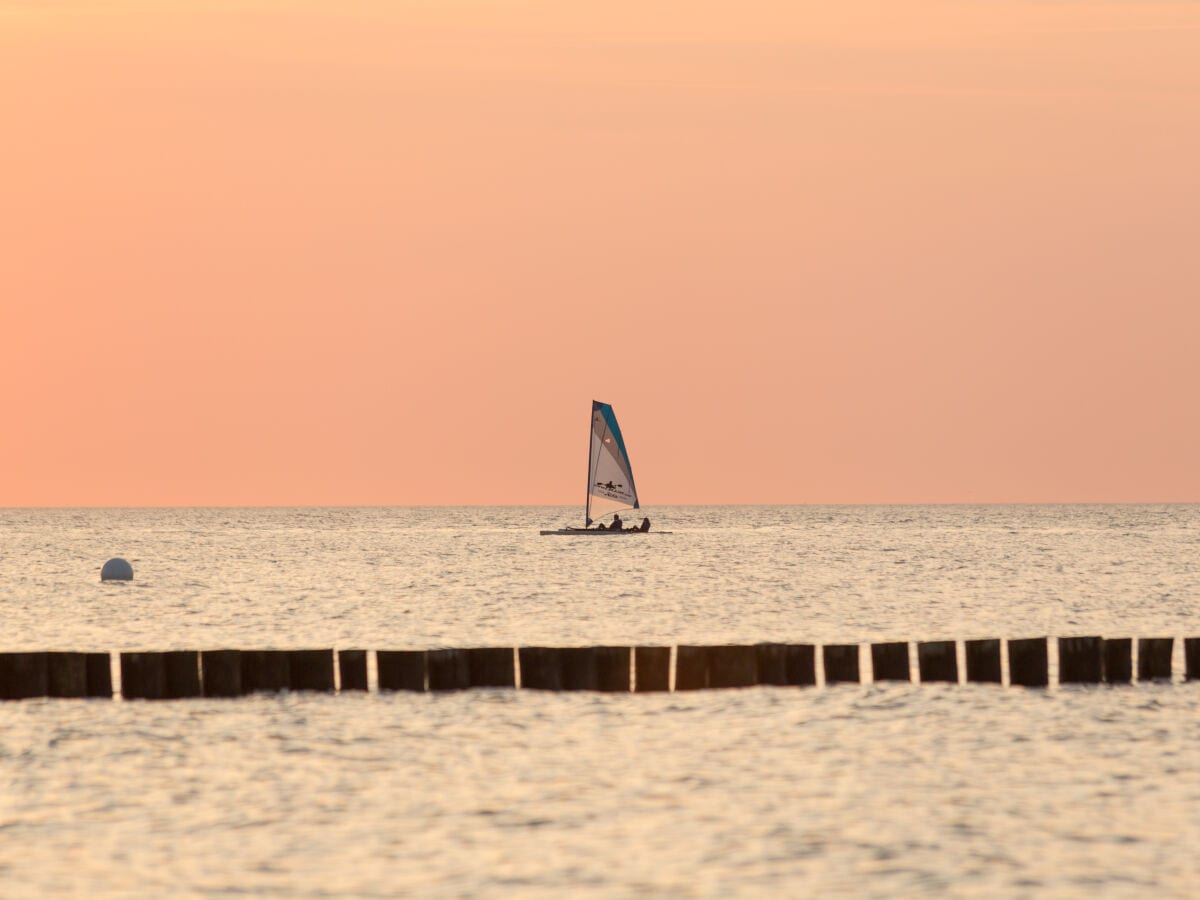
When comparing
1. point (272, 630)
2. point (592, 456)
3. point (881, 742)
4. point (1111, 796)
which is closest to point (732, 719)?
point (881, 742)

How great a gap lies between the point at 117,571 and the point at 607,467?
41.4 meters

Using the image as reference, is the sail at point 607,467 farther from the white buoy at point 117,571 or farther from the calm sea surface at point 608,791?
the calm sea surface at point 608,791

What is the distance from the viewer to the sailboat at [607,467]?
363 ft

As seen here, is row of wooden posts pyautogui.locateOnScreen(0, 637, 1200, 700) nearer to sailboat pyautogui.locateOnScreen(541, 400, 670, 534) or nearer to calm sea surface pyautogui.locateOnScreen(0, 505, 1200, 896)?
calm sea surface pyautogui.locateOnScreen(0, 505, 1200, 896)

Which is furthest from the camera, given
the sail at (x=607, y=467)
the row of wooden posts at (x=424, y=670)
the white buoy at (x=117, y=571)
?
the sail at (x=607, y=467)

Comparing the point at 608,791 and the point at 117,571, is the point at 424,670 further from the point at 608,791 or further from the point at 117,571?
the point at 117,571

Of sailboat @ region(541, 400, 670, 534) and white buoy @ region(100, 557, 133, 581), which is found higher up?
sailboat @ region(541, 400, 670, 534)

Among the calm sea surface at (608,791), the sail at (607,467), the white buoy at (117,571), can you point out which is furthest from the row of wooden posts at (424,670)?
the sail at (607,467)

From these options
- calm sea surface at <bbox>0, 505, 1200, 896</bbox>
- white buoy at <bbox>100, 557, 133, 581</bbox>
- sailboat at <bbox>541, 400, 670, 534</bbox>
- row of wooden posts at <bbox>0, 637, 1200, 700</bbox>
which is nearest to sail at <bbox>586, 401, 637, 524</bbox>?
sailboat at <bbox>541, 400, 670, 534</bbox>

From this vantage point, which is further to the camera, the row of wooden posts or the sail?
the sail

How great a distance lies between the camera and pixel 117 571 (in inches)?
3135

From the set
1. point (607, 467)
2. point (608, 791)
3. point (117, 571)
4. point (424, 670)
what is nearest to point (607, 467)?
point (607, 467)

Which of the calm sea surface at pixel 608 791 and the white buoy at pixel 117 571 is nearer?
the calm sea surface at pixel 608 791

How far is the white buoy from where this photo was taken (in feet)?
260
